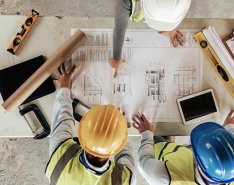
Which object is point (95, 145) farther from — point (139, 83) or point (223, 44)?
point (223, 44)

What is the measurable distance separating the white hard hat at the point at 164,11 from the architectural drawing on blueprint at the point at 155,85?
0.36m

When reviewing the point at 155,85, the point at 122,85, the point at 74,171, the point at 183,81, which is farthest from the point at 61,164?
the point at 183,81

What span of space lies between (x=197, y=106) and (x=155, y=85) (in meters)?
0.22

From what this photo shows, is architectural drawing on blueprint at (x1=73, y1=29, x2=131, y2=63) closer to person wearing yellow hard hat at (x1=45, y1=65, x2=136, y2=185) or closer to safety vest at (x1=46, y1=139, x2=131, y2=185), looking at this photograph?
person wearing yellow hard hat at (x1=45, y1=65, x2=136, y2=185)

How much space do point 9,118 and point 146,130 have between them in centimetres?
62

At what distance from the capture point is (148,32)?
4.89ft

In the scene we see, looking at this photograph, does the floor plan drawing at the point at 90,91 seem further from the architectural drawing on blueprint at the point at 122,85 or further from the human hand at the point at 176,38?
the human hand at the point at 176,38

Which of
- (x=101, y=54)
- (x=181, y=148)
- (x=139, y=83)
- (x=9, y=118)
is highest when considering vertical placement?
(x=101, y=54)

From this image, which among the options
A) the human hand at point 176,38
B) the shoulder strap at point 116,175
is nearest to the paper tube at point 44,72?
the human hand at point 176,38

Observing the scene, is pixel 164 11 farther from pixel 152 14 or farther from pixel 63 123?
pixel 63 123

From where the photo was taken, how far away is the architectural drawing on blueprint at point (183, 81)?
1507 mm

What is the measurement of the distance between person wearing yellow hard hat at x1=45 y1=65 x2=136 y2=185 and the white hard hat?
1.26 feet

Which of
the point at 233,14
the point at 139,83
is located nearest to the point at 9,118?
the point at 139,83

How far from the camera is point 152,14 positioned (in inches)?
43.3
